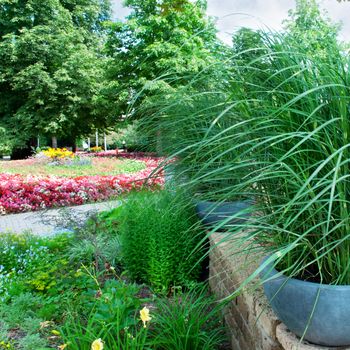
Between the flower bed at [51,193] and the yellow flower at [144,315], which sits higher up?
the yellow flower at [144,315]

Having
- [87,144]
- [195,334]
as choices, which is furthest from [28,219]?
[87,144]

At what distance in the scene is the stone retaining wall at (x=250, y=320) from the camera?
3.78 ft

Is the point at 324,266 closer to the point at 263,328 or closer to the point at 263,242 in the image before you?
the point at 263,242

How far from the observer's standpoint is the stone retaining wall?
3.78ft

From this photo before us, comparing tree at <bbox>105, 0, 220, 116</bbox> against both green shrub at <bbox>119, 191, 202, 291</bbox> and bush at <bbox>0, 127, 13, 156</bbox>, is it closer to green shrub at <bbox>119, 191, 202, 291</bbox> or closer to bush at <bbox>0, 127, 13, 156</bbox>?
bush at <bbox>0, 127, 13, 156</bbox>

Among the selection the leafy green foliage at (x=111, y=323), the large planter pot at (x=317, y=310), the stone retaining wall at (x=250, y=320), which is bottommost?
the leafy green foliage at (x=111, y=323)

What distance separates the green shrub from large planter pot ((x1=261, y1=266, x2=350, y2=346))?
1335mm

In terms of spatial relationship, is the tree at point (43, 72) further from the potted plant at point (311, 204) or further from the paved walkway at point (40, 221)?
the potted plant at point (311, 204)

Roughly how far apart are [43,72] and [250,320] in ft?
60.5

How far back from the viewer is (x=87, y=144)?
43.2 m

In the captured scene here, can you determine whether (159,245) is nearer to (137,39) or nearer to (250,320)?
(250,320)

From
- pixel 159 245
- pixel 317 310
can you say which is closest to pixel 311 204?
pixel 317 310

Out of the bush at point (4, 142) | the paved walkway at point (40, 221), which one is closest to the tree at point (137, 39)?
the bush at point (4, 142)

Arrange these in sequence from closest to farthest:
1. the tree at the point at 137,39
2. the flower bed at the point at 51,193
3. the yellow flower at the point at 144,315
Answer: the yellow flower at the point at 144,315 → the flower bed at the point at 51,193 → the tree at the point at 137,39
